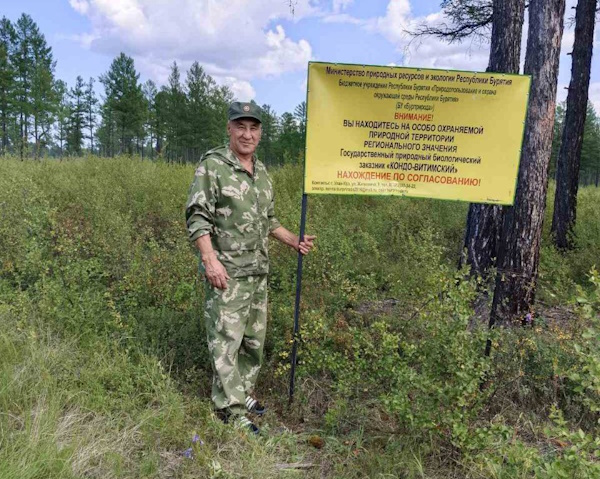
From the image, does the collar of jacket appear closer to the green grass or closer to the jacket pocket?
the jacket pocket

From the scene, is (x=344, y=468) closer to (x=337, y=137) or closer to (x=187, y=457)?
(x=187, y=457)

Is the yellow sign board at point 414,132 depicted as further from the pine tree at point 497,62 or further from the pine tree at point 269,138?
the pine tree at point 269,138

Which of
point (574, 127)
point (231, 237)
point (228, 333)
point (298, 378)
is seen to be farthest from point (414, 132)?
point (574, 127)

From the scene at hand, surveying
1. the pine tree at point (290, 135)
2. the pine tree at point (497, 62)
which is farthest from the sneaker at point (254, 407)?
the pine tree at point (290, 135)

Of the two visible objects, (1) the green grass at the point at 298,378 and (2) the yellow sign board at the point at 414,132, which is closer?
(1) the green grass at the point at 298,378

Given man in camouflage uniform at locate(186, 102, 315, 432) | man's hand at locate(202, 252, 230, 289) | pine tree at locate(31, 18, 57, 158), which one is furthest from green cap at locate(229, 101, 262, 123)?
pine tree at locate(31, 18, 57, 158)

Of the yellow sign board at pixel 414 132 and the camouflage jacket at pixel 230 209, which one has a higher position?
the yellow sign board at pixel 414 132

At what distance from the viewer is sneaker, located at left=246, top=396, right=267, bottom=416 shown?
2909mm

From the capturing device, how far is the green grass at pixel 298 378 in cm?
223

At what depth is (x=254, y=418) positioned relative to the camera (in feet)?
9.46

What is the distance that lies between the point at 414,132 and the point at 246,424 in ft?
7.01

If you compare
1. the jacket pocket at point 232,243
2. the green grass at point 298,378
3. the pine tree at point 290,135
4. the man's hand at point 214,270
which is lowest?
the green grass at point 298,378

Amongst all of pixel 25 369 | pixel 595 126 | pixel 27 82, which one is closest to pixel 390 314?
pixel 25 369

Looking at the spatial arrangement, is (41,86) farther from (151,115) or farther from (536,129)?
(536,129)
